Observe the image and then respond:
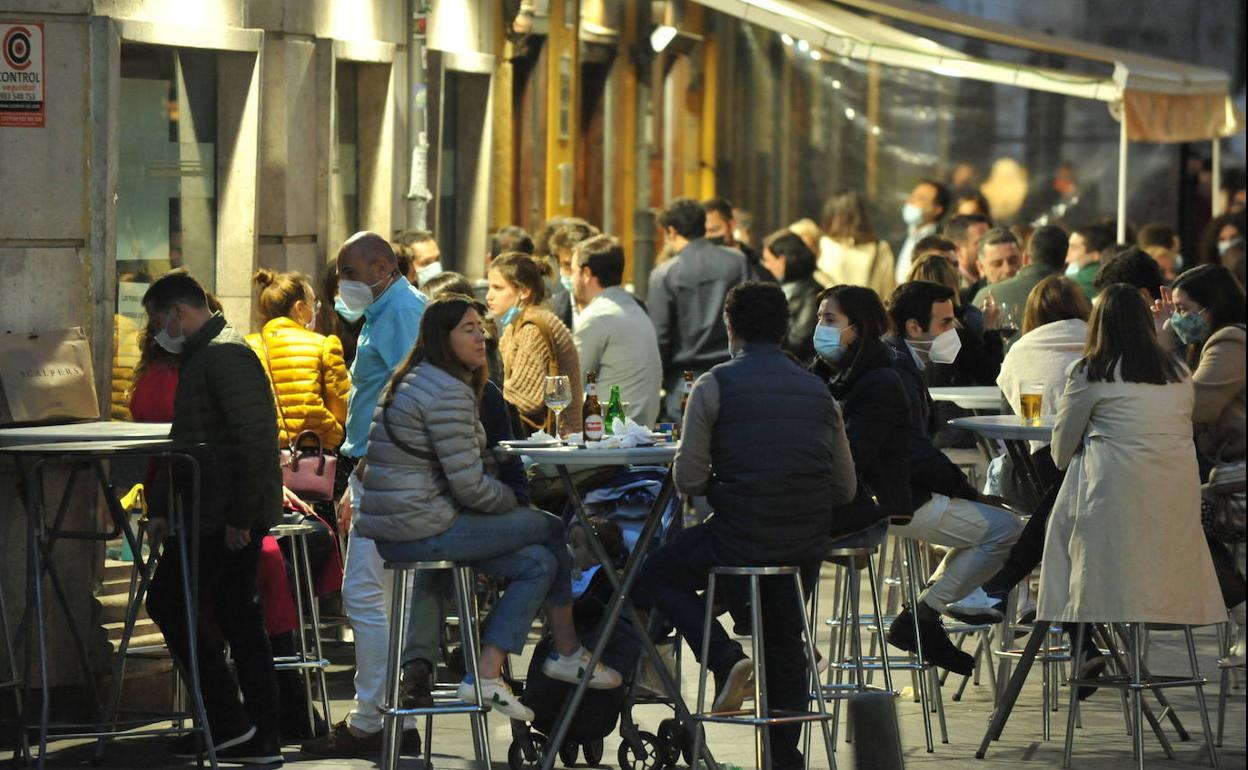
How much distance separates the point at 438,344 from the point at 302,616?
1.85 m

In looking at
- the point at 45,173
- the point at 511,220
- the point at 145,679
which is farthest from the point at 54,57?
the point at 511,220

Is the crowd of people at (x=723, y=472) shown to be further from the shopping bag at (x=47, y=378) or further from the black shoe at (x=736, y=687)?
the shopping bag at (x=47, y=378)

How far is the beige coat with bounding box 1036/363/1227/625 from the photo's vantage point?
8484 mm

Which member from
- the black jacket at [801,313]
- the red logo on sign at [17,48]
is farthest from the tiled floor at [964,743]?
the black jacket at [801,313]

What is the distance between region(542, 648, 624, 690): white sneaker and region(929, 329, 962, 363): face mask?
2312 mm

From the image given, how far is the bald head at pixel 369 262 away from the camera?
912 centimetres

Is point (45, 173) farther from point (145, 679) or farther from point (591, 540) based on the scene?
point (591, 540)

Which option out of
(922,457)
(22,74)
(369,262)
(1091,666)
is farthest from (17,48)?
(1091,666)

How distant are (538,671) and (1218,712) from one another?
277 centimetres

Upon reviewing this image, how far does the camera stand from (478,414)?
8344 millimetres

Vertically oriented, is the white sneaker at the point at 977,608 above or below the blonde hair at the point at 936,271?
below

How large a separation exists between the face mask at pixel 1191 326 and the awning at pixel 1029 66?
28.0 feet

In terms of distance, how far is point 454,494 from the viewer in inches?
319

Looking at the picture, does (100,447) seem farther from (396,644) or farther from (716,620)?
(716,620)
